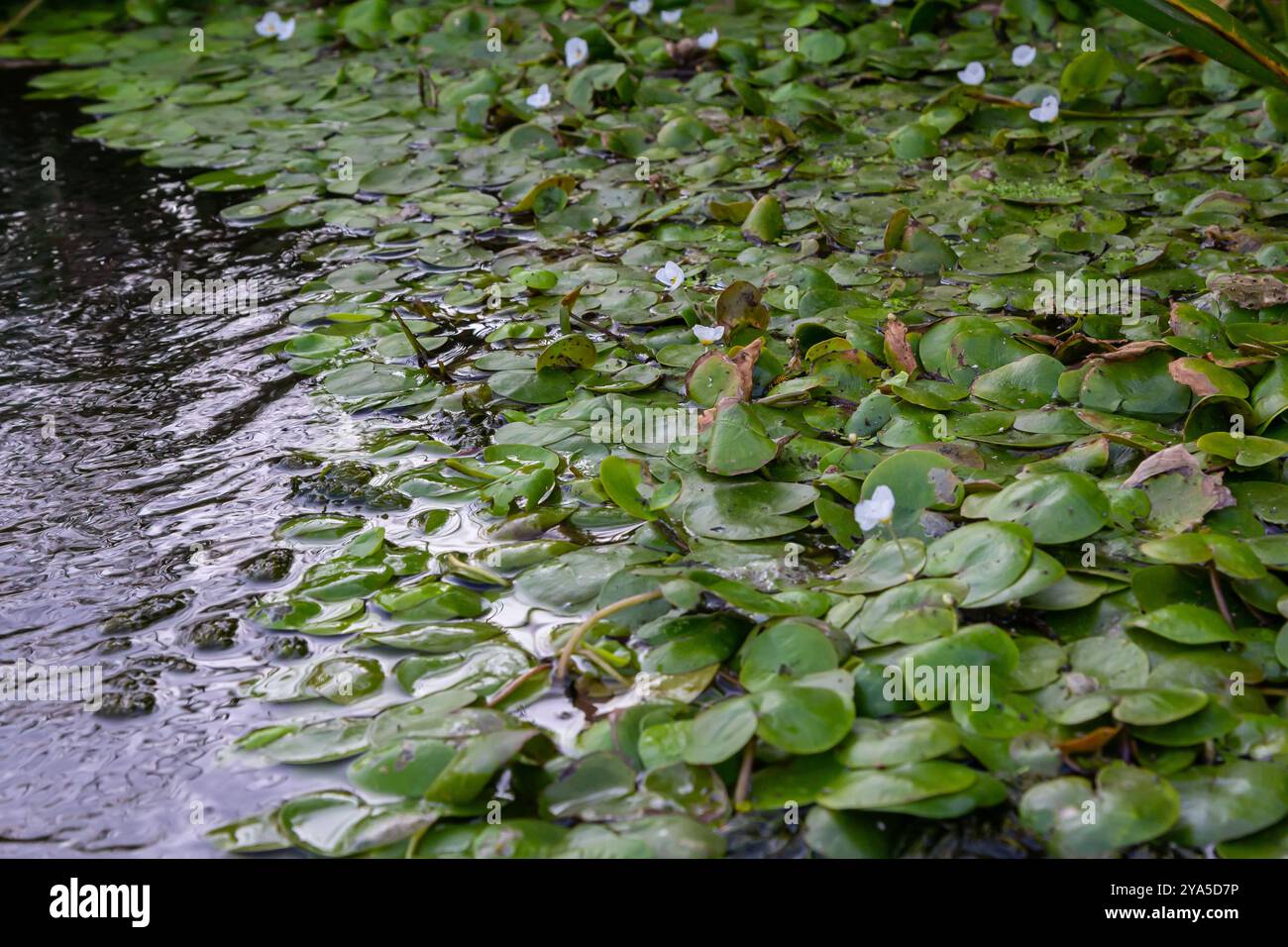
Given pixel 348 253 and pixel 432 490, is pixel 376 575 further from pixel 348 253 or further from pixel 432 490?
pixel 348 253

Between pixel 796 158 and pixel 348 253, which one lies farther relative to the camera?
pixel 796 158

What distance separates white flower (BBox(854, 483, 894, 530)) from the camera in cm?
198

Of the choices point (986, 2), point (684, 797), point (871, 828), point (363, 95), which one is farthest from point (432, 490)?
point (986, 2)

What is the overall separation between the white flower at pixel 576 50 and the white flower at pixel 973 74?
4.90 ft

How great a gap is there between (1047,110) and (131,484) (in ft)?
10.3

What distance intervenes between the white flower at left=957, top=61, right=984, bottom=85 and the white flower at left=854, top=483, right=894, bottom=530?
2.81m

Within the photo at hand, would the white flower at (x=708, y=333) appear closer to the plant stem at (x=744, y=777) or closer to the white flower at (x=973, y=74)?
the plant stem at (x=744, y=777)

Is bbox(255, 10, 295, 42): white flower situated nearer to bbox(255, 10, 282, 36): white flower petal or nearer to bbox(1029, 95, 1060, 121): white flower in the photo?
bbox(255, 10, 282, 36): white flower petal

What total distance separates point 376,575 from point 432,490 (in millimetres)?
312

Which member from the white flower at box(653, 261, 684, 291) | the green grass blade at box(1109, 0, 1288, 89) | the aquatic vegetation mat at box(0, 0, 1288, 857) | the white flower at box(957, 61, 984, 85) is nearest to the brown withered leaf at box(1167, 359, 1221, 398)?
the aquatic vegetation mat at box(0, 0, 1288, 857)

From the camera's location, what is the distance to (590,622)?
1850 millimetres

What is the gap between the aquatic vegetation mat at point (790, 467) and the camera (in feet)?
5.27

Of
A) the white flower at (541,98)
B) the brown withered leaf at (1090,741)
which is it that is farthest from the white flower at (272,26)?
the brown withered leaf at (1090,741)
